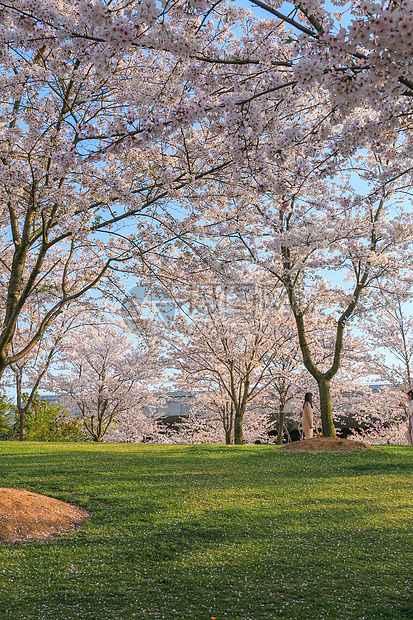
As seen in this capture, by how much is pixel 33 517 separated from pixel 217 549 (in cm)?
238

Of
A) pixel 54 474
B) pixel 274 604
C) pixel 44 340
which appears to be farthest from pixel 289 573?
pixel 44 340

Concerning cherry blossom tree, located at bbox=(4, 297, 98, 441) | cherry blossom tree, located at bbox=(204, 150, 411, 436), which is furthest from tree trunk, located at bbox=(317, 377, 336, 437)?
cherry blossom tree, located at bbox=(4, 297, 98, 441)

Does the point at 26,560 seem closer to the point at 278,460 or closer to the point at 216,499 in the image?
the point at 216,499

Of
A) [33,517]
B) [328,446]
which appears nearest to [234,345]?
[328,446]

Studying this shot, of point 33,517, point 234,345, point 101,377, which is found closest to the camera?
point 33,517

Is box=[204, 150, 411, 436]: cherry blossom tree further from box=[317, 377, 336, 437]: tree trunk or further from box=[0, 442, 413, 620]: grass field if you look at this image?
box=[0, 442, 413, 620]: grass field

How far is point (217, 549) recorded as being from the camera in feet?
14.6

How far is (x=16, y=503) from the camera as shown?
538 cm

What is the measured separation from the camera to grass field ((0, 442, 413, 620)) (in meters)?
3.38

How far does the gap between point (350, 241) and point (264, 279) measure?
12.0ft

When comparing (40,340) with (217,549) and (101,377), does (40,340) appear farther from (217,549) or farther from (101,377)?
(217,549)

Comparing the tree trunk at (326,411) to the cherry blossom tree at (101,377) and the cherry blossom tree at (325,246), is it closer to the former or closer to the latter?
the cherry blossom tree at (325,246)

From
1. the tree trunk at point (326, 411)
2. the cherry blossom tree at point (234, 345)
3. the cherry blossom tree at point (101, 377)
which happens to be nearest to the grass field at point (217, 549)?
the tree trunk at point (326, 411)

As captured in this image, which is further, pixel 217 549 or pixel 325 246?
pixel 325 246
